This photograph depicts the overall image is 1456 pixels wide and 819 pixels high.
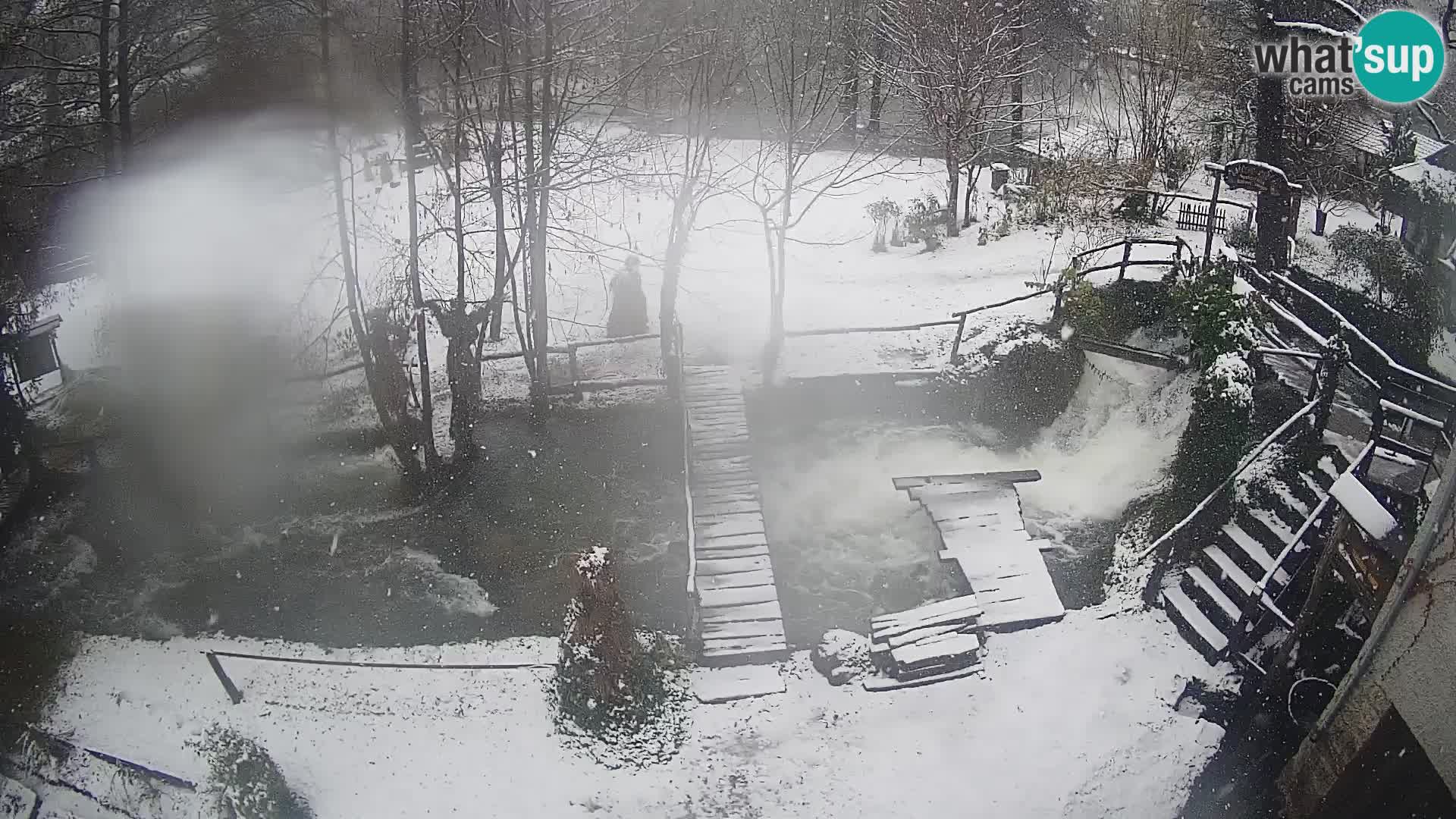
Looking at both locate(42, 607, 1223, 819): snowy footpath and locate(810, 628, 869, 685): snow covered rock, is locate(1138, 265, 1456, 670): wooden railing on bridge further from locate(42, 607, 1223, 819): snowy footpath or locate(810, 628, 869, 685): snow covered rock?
locate(810, 628, 869, 685): snow covered rock

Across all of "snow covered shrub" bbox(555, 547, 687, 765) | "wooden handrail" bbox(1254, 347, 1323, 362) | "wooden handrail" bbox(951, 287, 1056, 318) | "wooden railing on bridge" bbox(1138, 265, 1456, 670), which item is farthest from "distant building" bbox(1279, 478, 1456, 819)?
"wooden handrail" bbox(951, 287, 1056, 318)

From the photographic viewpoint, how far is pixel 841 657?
10.1 meters

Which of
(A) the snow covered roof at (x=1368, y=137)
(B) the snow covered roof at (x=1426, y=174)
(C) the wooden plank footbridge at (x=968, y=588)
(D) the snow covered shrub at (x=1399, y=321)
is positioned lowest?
(C) the wooden plank footbridge at (x=968, y=588)

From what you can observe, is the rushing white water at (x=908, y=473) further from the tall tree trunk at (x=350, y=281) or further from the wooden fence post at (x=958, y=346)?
the tall tree trunk at (x=350, y=281)

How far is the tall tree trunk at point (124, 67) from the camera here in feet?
46.3

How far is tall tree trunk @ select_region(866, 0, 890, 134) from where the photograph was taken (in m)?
23.0

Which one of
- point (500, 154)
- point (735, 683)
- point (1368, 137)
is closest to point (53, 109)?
point (500, 154)

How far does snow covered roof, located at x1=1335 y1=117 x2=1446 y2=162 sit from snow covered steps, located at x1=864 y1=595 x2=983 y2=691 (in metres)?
16.3

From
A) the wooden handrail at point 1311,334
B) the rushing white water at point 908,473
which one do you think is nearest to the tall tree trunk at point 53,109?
the rushing white water at point 908,473

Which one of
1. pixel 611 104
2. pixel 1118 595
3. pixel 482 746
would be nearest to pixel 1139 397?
pixel 1118 595

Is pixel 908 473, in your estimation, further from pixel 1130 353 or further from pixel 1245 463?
pixel 1245 463

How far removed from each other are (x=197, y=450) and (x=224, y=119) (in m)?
6.93

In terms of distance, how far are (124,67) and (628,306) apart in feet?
28.4

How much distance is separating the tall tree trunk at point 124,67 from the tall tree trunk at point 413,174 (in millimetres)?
4104
